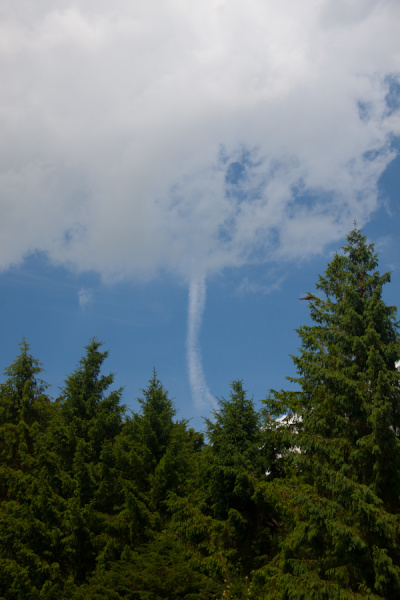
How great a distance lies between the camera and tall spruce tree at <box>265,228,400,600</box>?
13.6 meters

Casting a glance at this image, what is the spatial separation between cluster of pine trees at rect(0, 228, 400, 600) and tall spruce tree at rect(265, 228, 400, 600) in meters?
0.05

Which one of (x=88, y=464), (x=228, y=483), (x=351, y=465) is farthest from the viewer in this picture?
(x=88, y=464)

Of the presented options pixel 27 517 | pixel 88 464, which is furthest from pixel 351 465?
pixel 27 517

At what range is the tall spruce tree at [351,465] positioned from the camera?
44.8ft

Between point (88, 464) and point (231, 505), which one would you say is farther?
point (88, 464)

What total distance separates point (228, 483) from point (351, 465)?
7068 mm

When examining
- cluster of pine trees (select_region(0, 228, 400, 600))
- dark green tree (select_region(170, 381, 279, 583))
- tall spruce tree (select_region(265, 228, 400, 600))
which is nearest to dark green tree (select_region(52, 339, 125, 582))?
cluster of pine trees (select_region(0, 228, 400, 600))

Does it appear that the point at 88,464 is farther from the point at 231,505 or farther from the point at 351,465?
the point at 351,465

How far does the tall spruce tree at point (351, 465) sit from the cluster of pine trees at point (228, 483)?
0.17ft

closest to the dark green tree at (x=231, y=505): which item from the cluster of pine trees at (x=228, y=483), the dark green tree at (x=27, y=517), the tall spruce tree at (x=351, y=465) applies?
the cluster of pine trees at (x=228, y=483)

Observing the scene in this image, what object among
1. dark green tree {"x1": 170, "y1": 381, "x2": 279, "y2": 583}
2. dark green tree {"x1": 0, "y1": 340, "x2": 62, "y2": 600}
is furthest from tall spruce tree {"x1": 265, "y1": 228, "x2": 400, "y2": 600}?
dark green tree {"x1": 0, "y1": 340, "x2": 62, "y2": 600}

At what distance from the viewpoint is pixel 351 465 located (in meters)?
15.1

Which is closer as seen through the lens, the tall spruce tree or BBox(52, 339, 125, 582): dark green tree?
the tall spruce tree

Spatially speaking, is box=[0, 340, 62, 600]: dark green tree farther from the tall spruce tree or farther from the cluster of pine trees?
the tall spruce tree
